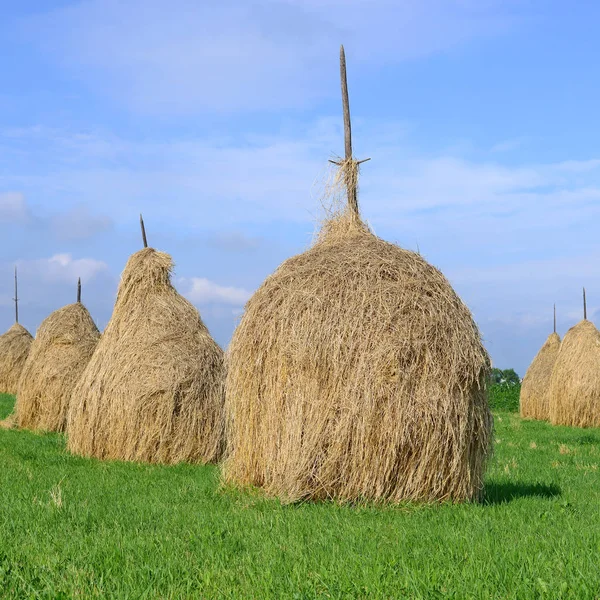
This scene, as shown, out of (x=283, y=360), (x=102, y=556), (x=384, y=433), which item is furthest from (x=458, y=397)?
(x=102, y=556)

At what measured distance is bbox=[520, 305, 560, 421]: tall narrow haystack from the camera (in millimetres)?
32875

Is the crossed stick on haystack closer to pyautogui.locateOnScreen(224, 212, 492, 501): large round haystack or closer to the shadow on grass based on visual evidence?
pyautogui.locateOnScreen(224, 212, 492, 501): large round haystack

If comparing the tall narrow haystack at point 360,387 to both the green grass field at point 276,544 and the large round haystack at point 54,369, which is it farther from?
the large round haystack at point 54,369

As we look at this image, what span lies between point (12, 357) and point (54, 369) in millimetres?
20709

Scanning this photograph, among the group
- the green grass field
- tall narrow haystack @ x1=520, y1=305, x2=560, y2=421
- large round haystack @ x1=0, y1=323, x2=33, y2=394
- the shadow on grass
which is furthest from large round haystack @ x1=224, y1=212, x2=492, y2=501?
large round haystack @ x1=0, y1=323, x2=33, y2=394

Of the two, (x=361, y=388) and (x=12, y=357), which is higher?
(x=12, y=357)

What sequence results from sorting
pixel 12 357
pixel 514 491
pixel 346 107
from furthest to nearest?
pixel 12 357
pixel 346 107
pixel 514 491

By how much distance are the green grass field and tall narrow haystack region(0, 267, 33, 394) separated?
2993 cm

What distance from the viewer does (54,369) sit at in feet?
72.2

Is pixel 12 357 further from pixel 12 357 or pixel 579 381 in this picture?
pixel 579 381

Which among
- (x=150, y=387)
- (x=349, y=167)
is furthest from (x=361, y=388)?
(x=150, y=387)

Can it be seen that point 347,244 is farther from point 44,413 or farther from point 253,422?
point 44,413

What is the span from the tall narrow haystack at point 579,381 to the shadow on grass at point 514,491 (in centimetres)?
1719

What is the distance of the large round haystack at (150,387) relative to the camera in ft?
49.9
